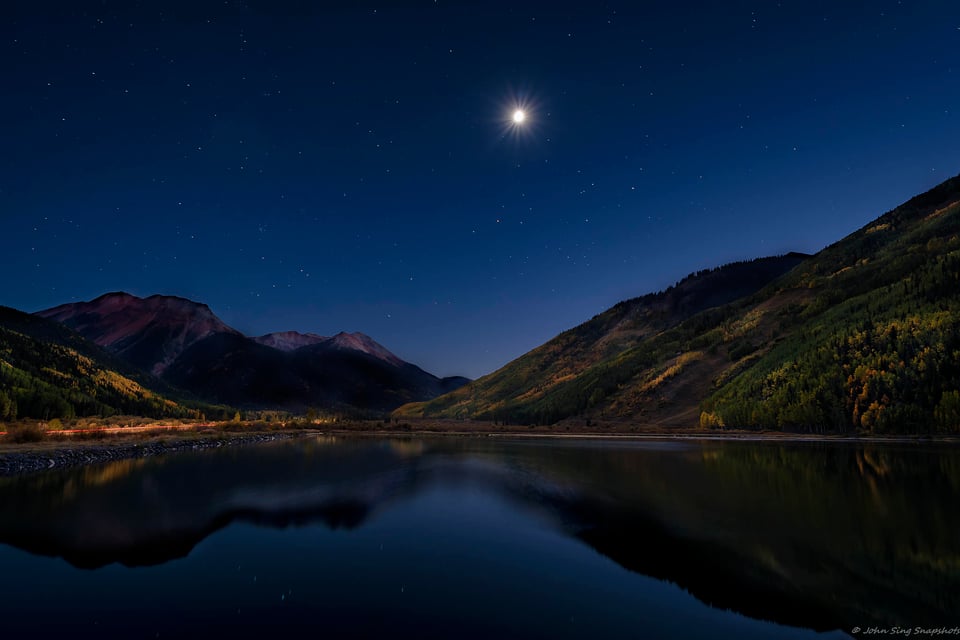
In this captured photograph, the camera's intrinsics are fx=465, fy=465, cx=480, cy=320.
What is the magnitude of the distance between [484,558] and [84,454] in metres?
56.8

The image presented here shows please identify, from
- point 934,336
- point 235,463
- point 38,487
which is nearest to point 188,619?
point 38,487

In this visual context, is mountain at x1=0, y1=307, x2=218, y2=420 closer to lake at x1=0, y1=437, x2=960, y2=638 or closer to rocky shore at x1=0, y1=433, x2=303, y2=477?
rocky shore at x1=0, y1=433, x2=303, y2=477

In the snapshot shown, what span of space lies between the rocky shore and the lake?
9982 millimetres

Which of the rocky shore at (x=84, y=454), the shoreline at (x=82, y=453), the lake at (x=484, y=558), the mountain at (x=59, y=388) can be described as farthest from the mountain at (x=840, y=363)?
the mountain at (x=59, y=388)

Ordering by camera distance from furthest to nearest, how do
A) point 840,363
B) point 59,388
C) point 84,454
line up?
point 59,388 < point 840,363 < point 84,454

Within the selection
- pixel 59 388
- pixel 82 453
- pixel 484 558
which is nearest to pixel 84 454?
pixel 82 453

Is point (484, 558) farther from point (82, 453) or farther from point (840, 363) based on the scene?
point (840, 363)

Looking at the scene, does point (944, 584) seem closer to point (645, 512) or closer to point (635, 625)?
point (635, 625)

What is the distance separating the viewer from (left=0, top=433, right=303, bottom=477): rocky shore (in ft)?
144

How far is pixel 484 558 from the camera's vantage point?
19781 millimetres

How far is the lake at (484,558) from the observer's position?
1349 centimetres

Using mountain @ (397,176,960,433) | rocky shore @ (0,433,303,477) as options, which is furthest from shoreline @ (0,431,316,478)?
mountain @ (397,176,960,433)

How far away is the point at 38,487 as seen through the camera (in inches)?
1357

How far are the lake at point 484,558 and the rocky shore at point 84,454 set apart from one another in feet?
32.8
